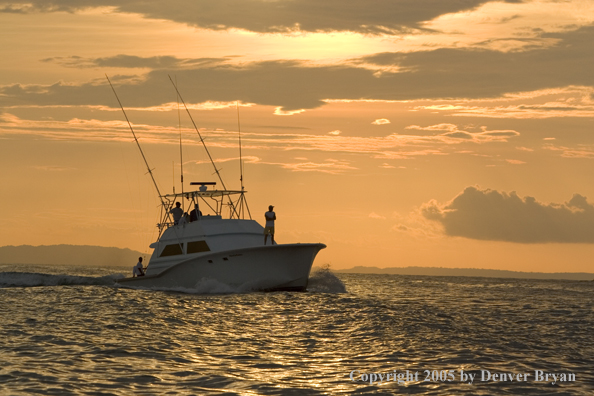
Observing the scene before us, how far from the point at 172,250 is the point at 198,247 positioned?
2.01m

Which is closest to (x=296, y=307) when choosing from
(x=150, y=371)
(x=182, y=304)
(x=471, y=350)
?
(x=182, y=304)

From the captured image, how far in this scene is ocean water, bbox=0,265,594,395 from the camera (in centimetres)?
1161

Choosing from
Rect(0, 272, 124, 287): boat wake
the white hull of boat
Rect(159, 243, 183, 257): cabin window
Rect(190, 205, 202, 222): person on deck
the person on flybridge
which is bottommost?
Rect(0, 272, 124, 287): boat wake

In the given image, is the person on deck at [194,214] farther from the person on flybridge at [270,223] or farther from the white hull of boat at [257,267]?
the person on flybridge at [270,223]

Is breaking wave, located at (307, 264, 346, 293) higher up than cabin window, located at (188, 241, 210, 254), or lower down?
lower down

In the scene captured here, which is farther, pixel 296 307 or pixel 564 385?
pixel 296 307

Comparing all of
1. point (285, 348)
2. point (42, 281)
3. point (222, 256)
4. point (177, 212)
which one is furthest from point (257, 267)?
point (42, 281)

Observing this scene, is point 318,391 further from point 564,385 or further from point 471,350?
point 471,350

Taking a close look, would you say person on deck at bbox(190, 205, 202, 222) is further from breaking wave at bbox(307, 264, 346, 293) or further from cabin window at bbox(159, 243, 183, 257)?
breaking wave at bbox(307, 264, 346, 293)

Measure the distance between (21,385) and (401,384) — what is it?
6.54 m

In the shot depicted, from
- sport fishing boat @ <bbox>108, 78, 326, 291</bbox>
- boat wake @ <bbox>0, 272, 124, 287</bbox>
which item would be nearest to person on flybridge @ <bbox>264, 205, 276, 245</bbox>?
sport fishing boat @ <bbox>108, 78, 326, 291</bbox>

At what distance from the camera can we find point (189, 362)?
13578 mm

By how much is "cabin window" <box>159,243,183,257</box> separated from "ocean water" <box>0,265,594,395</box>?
6.03 metres

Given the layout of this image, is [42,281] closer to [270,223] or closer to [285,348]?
[270,223]
